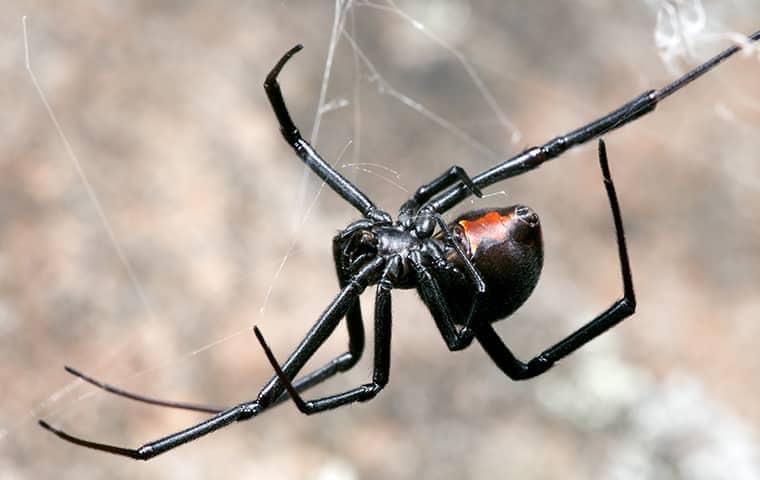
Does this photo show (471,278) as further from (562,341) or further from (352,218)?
(352,218)

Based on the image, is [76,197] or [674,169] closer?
[76,197]

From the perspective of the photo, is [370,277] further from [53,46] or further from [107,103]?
[53,46]

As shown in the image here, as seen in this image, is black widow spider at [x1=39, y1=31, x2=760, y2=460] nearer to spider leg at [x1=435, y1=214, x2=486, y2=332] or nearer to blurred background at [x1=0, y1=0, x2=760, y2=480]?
spider leg at [x1=435, y1=214, x2=486, y2=332]

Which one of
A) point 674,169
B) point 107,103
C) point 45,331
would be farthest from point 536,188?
point 45,331

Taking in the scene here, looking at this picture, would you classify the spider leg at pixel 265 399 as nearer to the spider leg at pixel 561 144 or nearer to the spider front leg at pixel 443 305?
the spider front leg at pixel 443 305

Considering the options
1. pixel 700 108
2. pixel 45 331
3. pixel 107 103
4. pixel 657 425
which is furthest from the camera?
pixel 700 108

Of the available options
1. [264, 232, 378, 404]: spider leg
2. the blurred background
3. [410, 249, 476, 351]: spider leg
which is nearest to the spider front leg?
[410, 249, 476, 351]: spider leg

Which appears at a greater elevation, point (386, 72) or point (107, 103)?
point (386, 72)

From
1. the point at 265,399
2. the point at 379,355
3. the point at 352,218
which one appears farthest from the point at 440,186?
the point at 352,218
